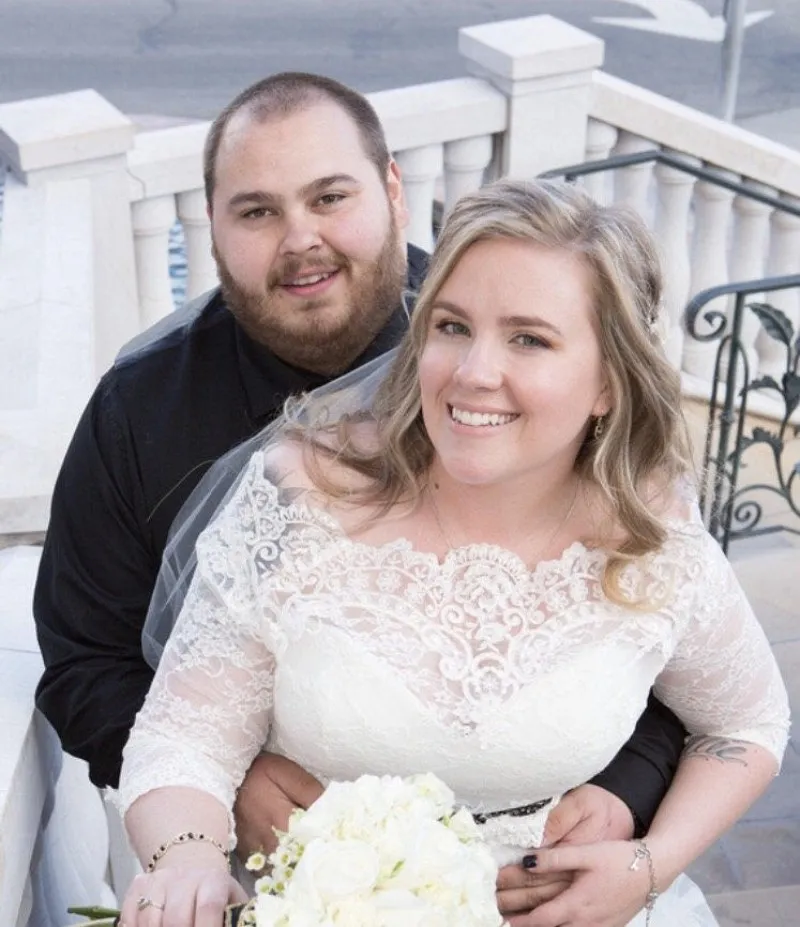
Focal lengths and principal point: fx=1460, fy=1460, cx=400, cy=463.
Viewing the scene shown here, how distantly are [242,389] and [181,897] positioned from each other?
3.26 ft

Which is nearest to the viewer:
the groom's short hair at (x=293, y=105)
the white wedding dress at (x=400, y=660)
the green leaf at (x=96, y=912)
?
the green leaf at (x=96, y=912)

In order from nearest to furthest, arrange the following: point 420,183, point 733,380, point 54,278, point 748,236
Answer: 1. point 54,278
2. point 733,380
3. point 420,183
4. point 748,236

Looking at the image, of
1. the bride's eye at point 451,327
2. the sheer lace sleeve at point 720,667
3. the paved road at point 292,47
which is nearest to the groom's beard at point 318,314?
the bride's eye at point 451,327

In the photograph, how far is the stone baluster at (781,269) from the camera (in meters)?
6.05

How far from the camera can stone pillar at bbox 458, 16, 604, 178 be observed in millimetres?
5305

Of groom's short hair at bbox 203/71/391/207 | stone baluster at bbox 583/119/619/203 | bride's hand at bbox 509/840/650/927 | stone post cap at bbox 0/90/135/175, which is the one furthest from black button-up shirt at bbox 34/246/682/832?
stone baluster at bbox 583/119/619/203

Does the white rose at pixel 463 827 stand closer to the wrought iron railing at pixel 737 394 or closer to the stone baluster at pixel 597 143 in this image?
the wrought iron railing at pixel 737 394

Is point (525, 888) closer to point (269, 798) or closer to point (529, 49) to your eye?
point (269, 798)

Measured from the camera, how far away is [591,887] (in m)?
2.33

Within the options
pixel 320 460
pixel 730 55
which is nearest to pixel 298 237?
pixel 320 460

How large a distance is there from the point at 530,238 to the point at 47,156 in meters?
2.88

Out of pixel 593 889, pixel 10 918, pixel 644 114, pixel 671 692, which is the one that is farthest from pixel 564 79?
pixel 10 918

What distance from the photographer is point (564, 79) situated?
5.45 meters

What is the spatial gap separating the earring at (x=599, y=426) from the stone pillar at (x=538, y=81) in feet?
10.4
